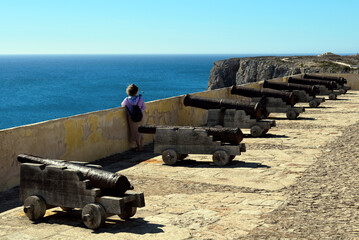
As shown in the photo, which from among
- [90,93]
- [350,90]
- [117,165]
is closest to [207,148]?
[117,165]

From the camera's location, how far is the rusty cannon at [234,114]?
12.5 meters

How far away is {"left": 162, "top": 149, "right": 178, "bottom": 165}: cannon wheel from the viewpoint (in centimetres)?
939

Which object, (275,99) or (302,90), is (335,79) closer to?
(302,90)

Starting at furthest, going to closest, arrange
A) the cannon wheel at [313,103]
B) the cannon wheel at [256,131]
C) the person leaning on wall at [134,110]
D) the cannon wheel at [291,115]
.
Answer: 1. the cannon wheel at [313,103]
2. the cannon wheel at [291,115]
3. the cannon wheel at [256,131]
4. the person leaning on wall at [134,110]

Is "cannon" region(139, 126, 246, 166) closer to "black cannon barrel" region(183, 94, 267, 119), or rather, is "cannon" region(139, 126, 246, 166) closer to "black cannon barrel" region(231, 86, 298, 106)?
"black cannon barrel" region(183, 94, 267, 119)

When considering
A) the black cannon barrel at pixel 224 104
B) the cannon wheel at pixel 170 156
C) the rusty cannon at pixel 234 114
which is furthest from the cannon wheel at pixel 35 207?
the black cannon barrel at pixel 224 104

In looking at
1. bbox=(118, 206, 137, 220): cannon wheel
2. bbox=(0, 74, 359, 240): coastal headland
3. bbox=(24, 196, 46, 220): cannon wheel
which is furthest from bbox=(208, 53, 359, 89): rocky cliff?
bbox=(24, 196, 46, 220): cannon wheel

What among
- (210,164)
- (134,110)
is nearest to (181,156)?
(210,164)

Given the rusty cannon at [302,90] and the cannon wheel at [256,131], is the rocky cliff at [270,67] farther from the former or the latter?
the cannon wheel at [256,131]

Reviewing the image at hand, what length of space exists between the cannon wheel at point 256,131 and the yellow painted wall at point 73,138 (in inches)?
78.7

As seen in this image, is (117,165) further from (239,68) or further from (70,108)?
(239,68)

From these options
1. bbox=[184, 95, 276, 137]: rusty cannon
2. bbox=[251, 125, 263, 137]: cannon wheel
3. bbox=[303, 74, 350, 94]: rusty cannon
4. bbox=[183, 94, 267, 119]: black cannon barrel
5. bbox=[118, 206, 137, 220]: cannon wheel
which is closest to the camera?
bbox=[118, 206, 137, 220]: cannon wheel

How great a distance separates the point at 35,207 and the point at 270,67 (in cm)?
8369

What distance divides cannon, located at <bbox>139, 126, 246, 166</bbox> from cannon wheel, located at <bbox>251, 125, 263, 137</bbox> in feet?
9.21
